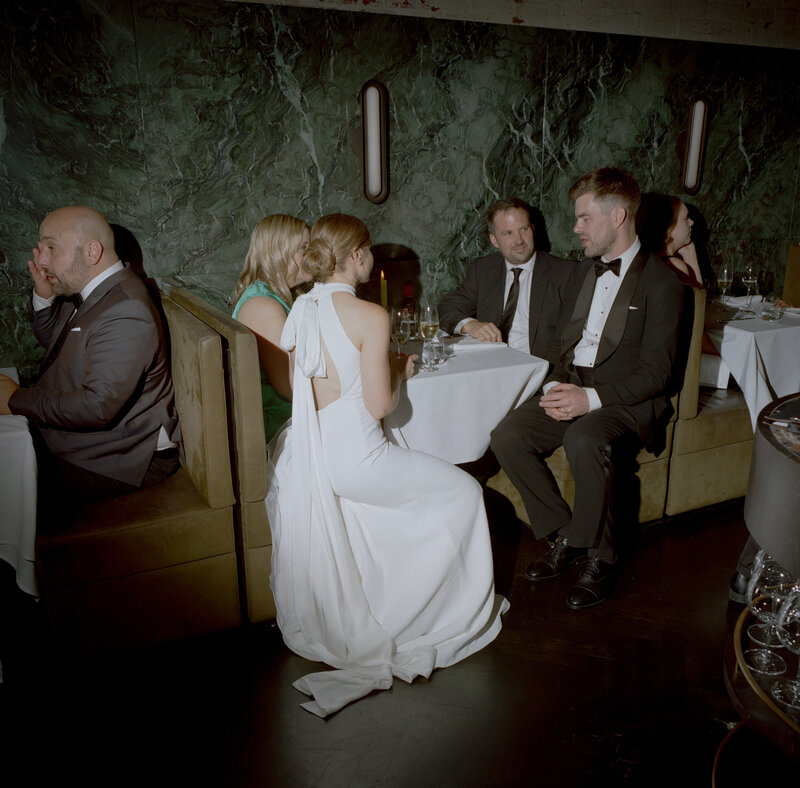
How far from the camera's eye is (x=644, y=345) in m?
3.09

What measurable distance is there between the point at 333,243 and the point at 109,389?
100cm

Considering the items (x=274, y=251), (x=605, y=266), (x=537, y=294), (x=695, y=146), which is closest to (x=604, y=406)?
(x=605, y=266)

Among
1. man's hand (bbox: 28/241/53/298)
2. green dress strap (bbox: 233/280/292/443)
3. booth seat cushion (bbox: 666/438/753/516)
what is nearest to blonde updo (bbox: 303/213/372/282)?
green dress strap (bbox: 233/280/292/443)

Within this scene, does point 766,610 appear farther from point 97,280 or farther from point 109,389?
point 97,280

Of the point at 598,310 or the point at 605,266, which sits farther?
the point at 598,310

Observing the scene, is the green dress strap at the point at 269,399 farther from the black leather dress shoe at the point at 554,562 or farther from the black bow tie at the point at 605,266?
the black bow tie at the point at 605,266

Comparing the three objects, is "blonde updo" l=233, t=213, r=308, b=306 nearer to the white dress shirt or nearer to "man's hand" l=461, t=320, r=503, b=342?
"man's hand" l=461, t=320, r=503, b=342

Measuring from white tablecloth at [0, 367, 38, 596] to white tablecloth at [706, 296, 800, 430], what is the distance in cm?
336

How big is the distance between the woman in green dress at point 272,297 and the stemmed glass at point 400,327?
491 millimetres

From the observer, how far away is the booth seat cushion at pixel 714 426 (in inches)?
136

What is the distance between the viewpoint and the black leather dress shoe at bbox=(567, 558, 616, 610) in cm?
284

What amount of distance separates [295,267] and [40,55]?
5.38 ft

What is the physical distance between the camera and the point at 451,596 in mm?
2568

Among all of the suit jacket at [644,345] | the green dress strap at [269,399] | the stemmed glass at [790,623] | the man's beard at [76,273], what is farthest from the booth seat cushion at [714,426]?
the man's beard at [76,273]
